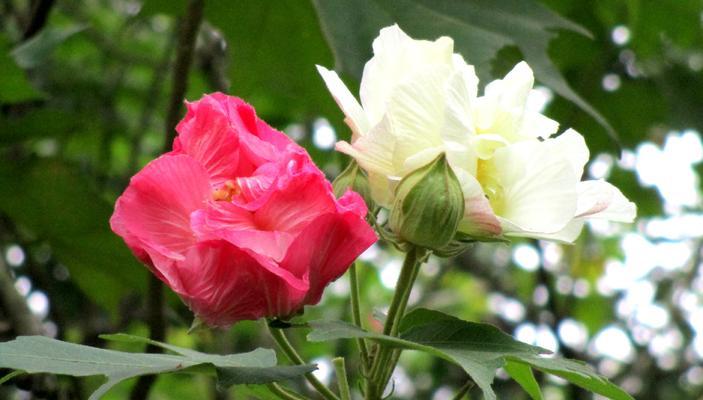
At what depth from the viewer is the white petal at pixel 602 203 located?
828 millimetres

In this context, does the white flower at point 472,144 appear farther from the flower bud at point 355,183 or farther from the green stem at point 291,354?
the green stem at point 291,354

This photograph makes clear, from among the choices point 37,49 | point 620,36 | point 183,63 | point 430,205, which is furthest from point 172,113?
point 620,36

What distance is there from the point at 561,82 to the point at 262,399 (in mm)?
609

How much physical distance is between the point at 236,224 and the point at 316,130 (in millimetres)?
1626

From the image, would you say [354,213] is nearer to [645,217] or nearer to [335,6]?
[335,6]

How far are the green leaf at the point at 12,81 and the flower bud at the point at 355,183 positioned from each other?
0.96 m

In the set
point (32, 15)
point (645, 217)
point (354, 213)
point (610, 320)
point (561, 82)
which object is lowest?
point (610, 320)

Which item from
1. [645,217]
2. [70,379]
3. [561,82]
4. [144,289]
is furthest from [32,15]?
[645,217]

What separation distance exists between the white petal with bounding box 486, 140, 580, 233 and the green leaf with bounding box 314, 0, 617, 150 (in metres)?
0.46

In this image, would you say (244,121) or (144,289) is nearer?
(244,121)

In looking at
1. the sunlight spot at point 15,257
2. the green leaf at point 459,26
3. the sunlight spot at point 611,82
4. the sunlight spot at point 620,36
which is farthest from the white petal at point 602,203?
the sunlight spot at point 15,257

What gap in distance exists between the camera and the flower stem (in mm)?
799

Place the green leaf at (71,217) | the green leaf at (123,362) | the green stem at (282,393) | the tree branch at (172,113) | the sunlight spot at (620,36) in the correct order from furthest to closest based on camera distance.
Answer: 1. the sunlight spot at (620,36)
2. the green leaf at (71,217)
3. the tree branch at (172,113)
4. the green stem at (282,393)
5. the green leaf at (123,362)

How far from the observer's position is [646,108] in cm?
246
